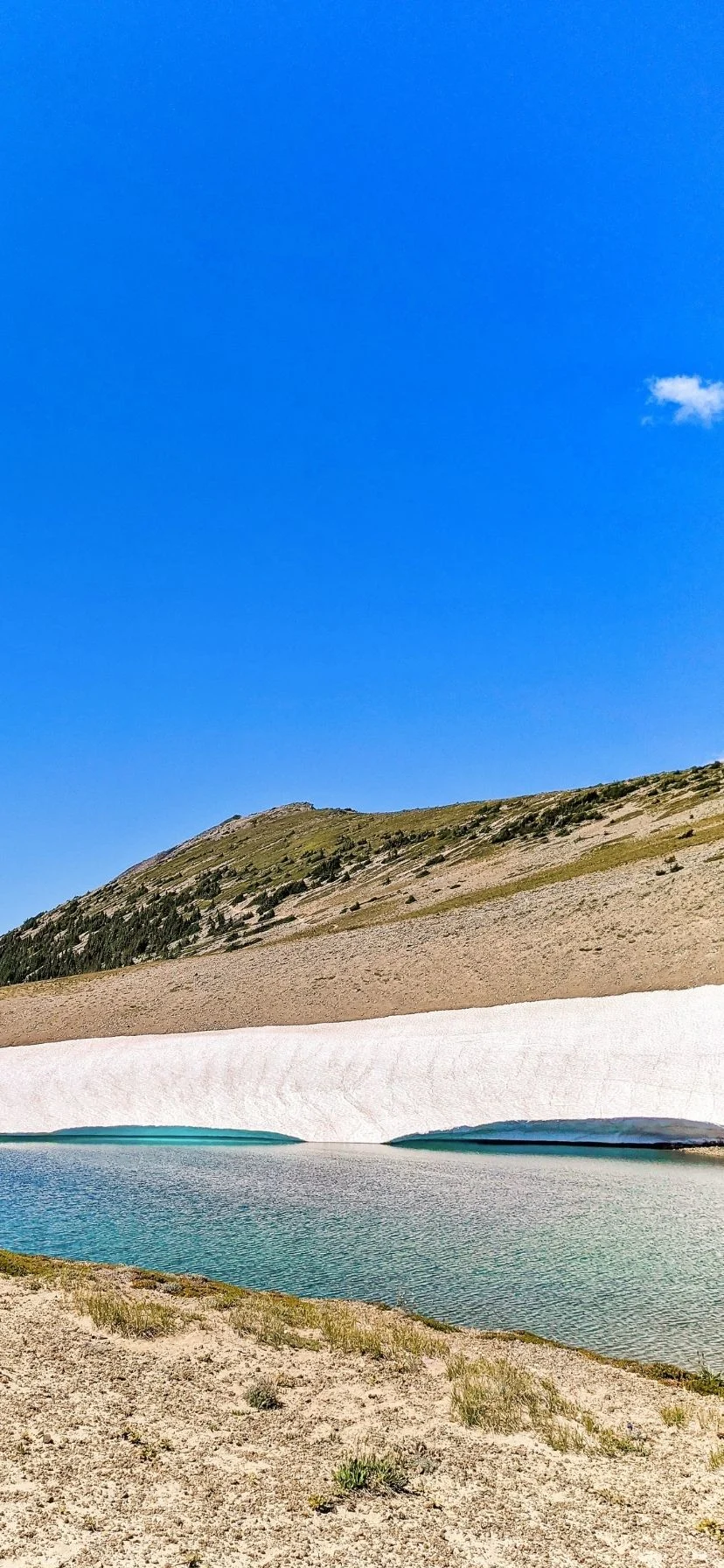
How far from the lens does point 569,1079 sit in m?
34.6

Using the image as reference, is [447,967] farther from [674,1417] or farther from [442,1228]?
[674,1417]

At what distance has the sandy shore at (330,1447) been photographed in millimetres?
7824

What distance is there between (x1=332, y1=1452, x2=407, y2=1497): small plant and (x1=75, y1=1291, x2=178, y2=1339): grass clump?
16.6 feet

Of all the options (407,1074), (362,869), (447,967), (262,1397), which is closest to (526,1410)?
(262,1397)

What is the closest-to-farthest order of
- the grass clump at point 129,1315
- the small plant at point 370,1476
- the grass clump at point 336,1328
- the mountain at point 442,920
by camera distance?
the small plant at point 370,1476
the grass clump at point 336,1328
the grass clump at point 129,1315
the mountain at point 442,920

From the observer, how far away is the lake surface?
610 inches

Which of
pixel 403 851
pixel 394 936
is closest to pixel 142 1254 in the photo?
pixel 394 936

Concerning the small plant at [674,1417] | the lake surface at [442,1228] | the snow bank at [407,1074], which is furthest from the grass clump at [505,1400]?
the snow bank at [407,1074]

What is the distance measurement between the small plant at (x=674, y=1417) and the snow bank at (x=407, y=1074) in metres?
21.7

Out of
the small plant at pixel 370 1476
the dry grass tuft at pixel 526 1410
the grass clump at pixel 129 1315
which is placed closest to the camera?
the small plant at pixel 370 1476

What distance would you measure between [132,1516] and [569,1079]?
94.0 ft

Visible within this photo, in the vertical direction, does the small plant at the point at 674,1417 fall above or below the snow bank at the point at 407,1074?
below

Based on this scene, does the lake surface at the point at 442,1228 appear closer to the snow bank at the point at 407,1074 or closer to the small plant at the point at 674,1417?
the snow bank at the point at 407,1074

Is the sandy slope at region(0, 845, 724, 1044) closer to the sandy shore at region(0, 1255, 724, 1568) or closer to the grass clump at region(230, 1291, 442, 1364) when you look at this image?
the grass clump at region(230, 1291, 442, 1364)
